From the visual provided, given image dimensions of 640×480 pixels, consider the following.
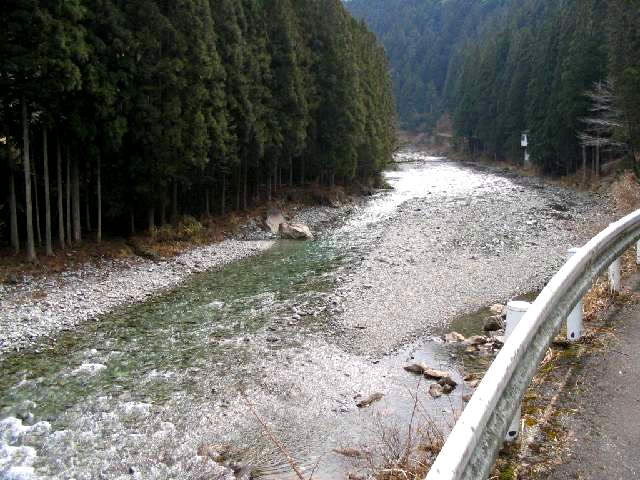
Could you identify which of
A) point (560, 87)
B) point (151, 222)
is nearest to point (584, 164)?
point (560, 87)

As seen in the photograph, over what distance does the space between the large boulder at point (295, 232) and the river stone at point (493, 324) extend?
13.7 m

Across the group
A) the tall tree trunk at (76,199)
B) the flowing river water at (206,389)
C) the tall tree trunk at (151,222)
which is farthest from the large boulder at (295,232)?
the flowing river water at (206,389)

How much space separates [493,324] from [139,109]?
45.4 feet

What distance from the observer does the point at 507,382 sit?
3.15 m

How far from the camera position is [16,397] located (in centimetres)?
823

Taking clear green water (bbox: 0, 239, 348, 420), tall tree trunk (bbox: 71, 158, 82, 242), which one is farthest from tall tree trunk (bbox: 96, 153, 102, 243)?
clear green water (bbox: 0, 239, 348, 420)

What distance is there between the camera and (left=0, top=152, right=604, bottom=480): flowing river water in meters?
6.45

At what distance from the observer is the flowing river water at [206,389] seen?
21.2 feet

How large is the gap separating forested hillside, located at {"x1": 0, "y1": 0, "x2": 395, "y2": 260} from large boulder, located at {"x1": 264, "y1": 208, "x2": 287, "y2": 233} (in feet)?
5.47

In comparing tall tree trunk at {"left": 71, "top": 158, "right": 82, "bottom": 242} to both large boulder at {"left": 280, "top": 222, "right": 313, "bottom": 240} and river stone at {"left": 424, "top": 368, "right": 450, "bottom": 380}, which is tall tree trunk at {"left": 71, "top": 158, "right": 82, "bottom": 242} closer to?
large boulder at {"left": 280, "top": 222, "right": 313, "bottom": 240}

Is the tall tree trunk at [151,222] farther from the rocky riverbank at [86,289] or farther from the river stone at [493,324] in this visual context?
the river stone at [493,324]

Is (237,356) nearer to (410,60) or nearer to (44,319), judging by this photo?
(44,319)

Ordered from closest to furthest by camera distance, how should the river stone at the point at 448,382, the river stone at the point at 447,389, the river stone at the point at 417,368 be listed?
the river stone at the point at 447,389 < the river stone at the point at 448,382 < the river stone at the point at 417,368

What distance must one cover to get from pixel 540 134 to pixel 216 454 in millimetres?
44987
